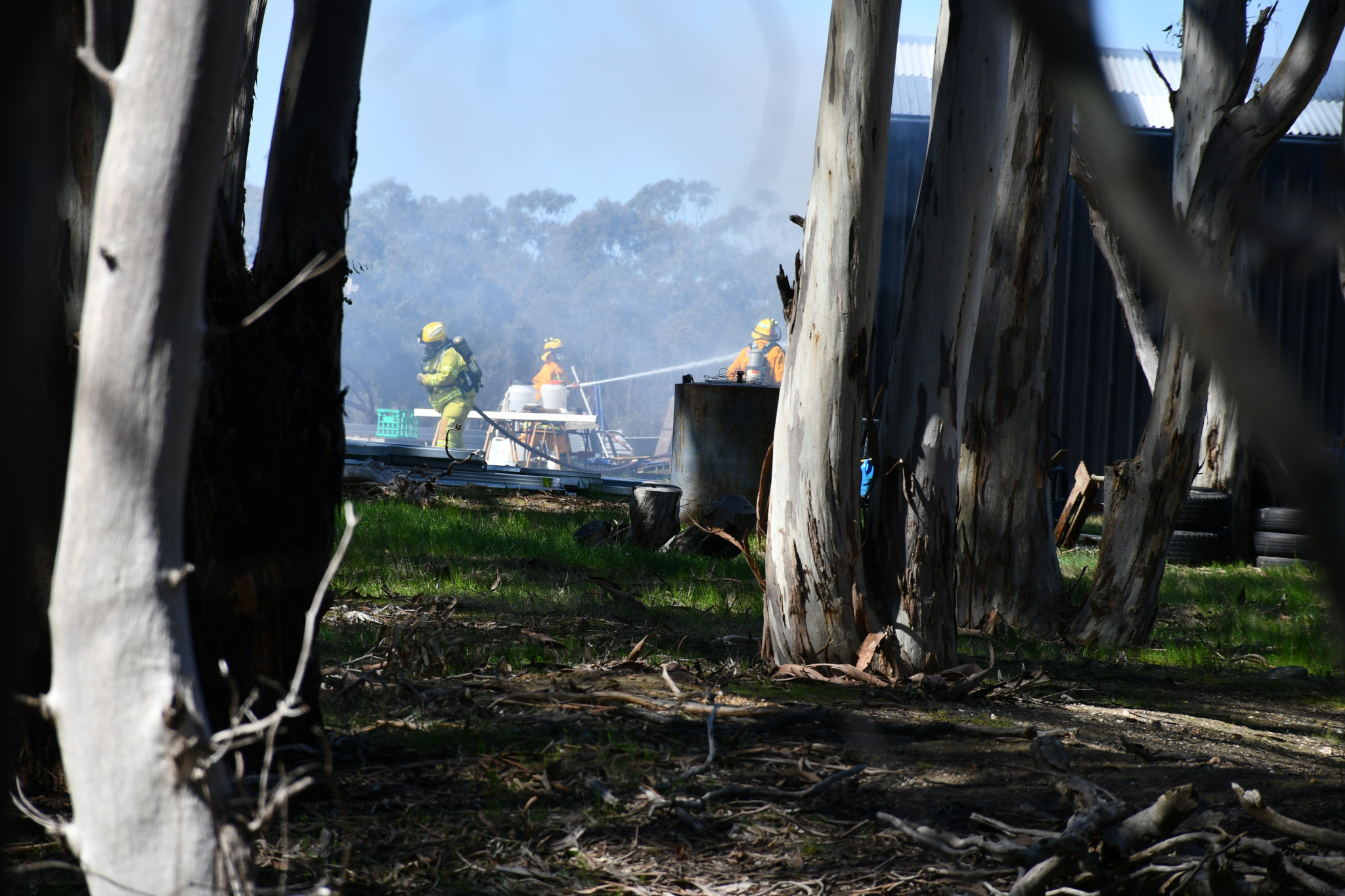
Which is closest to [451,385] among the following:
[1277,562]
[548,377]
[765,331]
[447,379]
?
[447,379]

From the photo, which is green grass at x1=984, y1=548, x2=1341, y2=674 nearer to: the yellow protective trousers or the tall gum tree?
the tall gum tree

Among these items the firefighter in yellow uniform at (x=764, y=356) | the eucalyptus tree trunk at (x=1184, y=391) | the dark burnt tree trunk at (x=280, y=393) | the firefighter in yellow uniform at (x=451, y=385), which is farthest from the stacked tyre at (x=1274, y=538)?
the firefighter in yellow uniform at (x=451, y=385)

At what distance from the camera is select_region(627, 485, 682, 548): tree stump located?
725cm

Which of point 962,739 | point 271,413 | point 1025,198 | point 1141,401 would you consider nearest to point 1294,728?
point 962,739

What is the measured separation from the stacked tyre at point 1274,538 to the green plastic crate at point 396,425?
14.2 meters

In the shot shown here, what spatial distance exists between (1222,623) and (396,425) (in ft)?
52.5

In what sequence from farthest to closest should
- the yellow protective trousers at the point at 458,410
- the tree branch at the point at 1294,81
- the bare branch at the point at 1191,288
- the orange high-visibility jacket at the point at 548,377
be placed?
the orange high-visibility jacket at the point at 548,377 < the yellow protective trousers at the point at 458,410 < the tree branch at the point at 1294,81 < the bare branch at the point at 1191,288

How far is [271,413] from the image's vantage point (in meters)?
2.37

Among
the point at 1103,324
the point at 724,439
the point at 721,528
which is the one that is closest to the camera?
the point at 721,528

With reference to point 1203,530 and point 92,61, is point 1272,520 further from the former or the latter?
point 92,61

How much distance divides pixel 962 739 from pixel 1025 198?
3310 millimetres

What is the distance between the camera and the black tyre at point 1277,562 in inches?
327

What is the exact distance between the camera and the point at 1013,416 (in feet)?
17.5

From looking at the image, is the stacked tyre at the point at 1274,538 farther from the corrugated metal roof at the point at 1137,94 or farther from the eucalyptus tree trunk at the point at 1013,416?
the corrugated metal roof at the point at 1137,94
